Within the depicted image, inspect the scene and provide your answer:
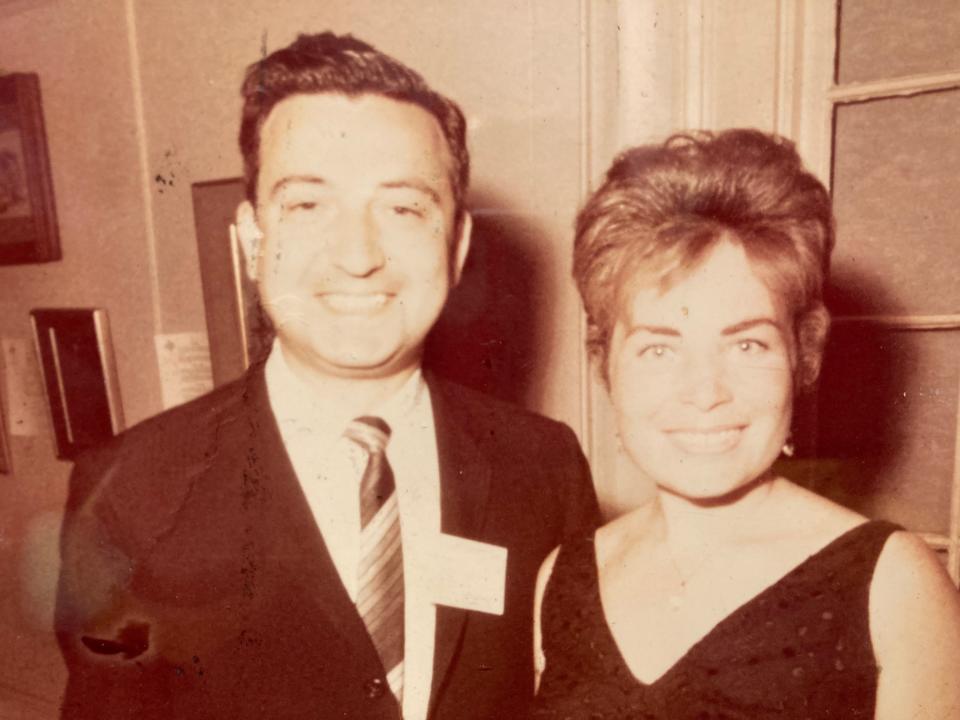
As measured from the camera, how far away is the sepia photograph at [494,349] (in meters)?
0.76

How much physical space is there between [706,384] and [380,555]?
417 mm

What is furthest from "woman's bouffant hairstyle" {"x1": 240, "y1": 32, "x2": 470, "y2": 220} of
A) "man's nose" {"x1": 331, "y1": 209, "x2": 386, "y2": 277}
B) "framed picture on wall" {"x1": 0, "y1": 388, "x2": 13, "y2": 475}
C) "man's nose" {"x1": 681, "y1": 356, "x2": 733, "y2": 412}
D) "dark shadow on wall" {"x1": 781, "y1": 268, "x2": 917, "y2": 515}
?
"framed picture on wall" {"x1": 0, "y1": 388, "x2": 13, "y2": 475}

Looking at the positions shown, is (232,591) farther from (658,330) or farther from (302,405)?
(658,330)

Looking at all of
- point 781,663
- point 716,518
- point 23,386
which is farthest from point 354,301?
point 23,386

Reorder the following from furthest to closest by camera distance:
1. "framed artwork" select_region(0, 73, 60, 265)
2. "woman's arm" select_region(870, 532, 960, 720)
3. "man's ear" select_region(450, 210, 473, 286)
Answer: "framed artwork" select_region(0, 73, 60, 265) < "man's ear" select_region(450, 210, 473, 286) < "woman's arm" select_region(870, 532, 960, 720)

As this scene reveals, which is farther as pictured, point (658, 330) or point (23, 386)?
point (23, 386)

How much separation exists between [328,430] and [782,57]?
80 cm

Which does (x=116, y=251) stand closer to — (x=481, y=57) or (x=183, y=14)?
(x=183, y=14)

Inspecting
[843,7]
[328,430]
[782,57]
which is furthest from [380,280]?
[843,7]

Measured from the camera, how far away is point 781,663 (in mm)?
757

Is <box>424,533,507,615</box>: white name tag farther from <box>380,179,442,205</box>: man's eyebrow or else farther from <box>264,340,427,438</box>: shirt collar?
<box>380,179,442,205</box>: man's eyebrow

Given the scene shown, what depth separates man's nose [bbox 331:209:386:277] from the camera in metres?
0.82

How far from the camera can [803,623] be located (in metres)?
0.76

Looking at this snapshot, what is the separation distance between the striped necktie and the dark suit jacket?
1.1 inches
